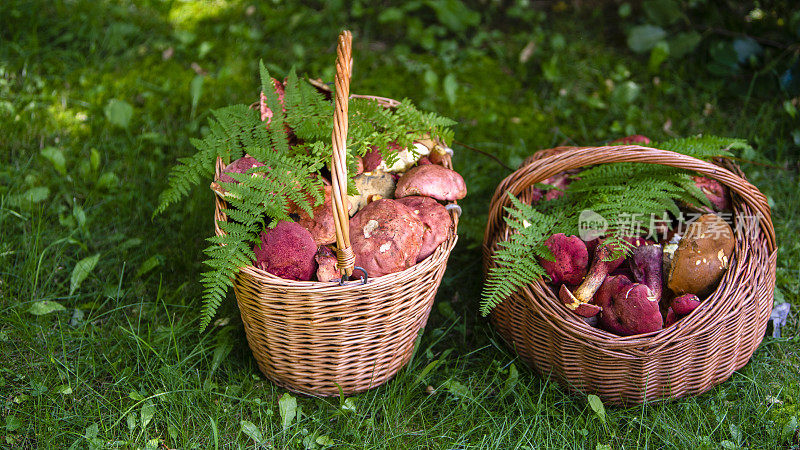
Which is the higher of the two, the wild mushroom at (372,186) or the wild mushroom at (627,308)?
the wild mushroom at (372,186)

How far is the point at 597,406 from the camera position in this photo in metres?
2.37

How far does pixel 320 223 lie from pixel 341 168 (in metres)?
0.36

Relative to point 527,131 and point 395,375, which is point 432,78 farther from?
point 395,375

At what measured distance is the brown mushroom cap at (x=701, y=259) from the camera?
89.8 inches

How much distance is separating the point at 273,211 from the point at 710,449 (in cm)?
188

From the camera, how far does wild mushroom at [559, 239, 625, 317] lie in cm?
226

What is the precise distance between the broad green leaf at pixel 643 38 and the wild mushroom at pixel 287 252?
308cm

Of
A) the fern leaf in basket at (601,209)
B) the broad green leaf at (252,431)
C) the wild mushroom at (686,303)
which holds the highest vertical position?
the fern leaf in basket at (601,209)

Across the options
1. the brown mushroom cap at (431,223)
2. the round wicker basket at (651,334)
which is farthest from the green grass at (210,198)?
the brown mushroom cap at (431,223)

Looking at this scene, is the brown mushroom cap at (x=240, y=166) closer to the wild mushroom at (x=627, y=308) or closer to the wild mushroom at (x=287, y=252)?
the wild mushroom at (x=287, y=252)

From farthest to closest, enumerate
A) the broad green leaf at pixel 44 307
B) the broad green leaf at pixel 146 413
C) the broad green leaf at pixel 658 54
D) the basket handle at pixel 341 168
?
the broad green leaf at pixel 658 54 → the broad green leaf at pixel 44 307 → the broad green leaf at pixel 146 413 → the basket handle at pixel 341 168

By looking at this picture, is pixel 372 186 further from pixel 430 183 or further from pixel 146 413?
pixel 146 413

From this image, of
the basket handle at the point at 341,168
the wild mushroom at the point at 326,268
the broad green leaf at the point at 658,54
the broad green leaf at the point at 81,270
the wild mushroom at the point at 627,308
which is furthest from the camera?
the broad green leaf at the point at 658,54

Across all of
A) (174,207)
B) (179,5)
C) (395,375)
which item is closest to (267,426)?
(395,375)
